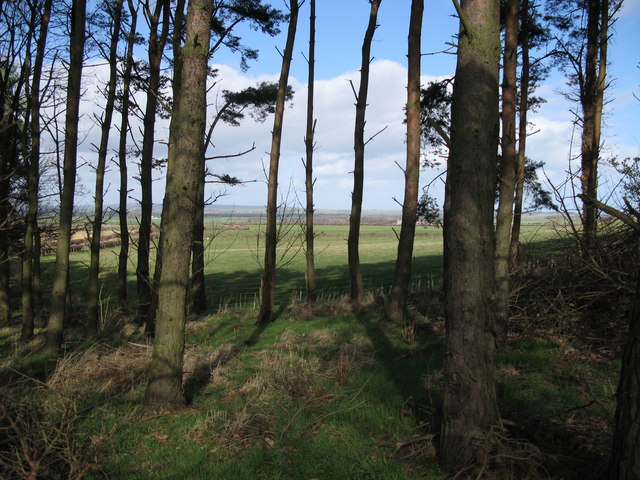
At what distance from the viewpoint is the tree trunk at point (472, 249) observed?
3.54m

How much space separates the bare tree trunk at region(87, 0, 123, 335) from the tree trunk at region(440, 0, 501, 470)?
9.19m

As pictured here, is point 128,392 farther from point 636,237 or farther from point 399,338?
point 636,237

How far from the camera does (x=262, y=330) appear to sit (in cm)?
1070

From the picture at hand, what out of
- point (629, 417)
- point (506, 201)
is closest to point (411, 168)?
point (506, 201)

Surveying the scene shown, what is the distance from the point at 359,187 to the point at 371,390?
856 centimetres

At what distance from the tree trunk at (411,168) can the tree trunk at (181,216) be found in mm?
5596

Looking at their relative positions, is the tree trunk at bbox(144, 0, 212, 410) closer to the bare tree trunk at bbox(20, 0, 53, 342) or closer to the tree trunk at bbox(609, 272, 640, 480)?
the tree trunk at bbox(609, 272, 640, 480)

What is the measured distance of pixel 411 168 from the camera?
10.5 metres

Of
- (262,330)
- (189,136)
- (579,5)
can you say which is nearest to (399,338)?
(262,330)

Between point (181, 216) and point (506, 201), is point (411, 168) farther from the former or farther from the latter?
point (181, 216)

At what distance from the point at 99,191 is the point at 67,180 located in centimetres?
234

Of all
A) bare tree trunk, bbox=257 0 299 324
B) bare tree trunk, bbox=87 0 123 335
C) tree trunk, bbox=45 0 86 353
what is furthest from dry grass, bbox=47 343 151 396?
bare tree trunk, bbox=257 0 299 324

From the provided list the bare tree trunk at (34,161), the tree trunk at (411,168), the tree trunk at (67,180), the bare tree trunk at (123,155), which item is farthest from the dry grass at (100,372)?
the bare tree trunk at (123,155)

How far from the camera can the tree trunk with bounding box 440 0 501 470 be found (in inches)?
140
